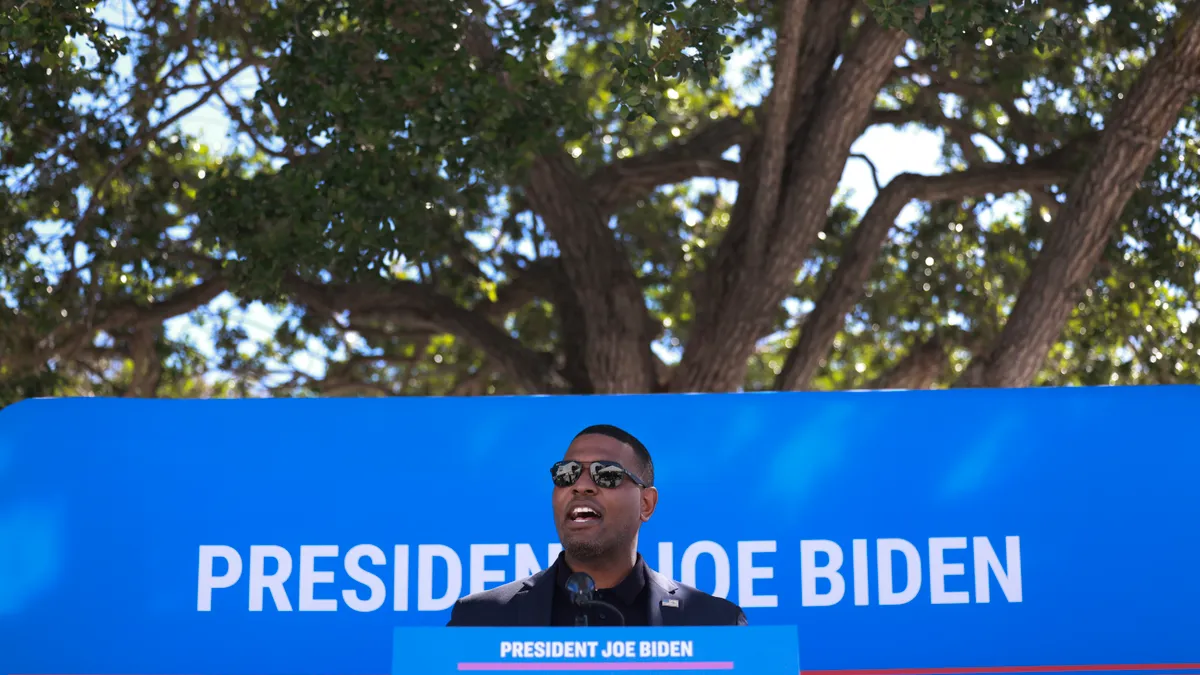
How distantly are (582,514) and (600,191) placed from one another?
6.79 metres

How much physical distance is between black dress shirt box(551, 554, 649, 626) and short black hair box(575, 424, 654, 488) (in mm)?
338

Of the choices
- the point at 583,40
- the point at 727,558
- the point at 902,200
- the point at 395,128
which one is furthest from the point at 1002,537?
the point at 583,40

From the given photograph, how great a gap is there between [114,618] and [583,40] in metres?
7.44

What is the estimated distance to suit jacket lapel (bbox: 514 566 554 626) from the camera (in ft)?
11.9

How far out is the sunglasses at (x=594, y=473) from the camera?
3.73 m

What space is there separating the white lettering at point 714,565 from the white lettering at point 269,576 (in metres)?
1.22

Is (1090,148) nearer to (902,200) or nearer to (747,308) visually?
(902,200)

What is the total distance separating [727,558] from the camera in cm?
435

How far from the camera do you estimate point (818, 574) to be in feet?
14.2

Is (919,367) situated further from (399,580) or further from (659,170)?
(399,580)

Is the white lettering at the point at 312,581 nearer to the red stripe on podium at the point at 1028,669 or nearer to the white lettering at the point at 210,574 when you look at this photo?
the white lettering at the point at 210,574

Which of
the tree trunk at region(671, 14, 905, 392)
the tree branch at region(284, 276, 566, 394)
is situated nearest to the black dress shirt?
the tree trunk at region(671, 14, 905, 392)

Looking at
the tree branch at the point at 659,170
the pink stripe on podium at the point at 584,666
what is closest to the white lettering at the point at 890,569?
the pink stripe on podium at the point at 584,666

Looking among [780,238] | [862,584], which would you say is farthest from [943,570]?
[780,238]
